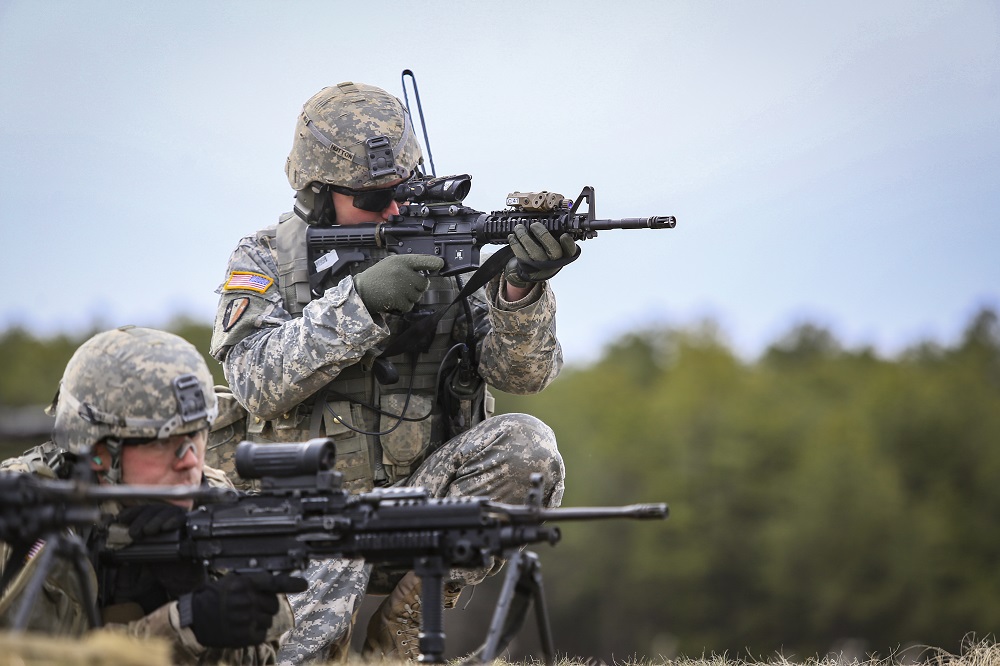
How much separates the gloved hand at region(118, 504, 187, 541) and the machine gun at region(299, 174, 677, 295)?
2.20 metres

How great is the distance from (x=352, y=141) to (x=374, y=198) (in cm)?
34

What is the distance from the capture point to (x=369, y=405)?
8.20 meters

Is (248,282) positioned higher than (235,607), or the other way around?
(248,282)

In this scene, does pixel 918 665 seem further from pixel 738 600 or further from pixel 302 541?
pixel 738 600

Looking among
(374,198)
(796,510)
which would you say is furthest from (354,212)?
(796,510)

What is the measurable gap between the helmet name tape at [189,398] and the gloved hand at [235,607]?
2.45ft

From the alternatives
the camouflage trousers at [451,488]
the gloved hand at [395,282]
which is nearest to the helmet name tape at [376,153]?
the gloved hand at [395,282]

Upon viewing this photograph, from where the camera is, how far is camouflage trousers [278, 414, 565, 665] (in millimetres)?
7629

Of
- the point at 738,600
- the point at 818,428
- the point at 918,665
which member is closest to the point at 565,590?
the point at 738,600

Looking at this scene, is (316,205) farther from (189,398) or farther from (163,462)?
(163,462)

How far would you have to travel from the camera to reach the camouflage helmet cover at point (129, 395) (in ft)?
20.8

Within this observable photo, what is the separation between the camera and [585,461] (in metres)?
65.1

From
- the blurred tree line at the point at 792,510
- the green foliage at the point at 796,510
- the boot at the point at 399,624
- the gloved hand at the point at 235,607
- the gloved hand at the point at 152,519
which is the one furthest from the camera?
the green foliage at the point at 796,510

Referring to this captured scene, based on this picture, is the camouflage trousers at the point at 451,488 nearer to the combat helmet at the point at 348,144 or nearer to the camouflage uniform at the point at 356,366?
the camouflage uniform at the point at 356,366
